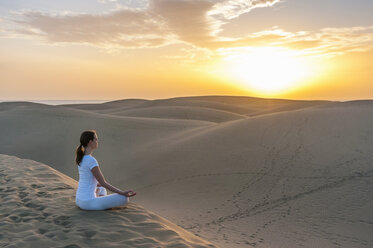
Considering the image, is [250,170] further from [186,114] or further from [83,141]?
[186,114]

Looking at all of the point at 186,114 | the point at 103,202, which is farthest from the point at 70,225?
the point at 186,114

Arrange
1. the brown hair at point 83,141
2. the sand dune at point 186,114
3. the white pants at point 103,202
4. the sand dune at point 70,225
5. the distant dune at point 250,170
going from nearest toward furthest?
the sand dune at point 70,225 → the brown hair at point 83,141 → the white pants at point 103,202 → the distant dune at point 250,170 → the sand dune at point 186,114

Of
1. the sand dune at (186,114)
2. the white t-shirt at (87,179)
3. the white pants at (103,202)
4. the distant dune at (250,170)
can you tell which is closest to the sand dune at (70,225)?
the white pants at (103,202)

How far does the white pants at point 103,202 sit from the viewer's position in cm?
521

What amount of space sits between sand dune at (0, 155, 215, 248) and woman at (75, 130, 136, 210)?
162 millimetres

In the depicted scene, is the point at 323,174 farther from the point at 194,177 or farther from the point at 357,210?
the point at 194,177

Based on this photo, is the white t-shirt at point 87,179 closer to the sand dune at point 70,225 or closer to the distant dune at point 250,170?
the sand dune at point 70,225

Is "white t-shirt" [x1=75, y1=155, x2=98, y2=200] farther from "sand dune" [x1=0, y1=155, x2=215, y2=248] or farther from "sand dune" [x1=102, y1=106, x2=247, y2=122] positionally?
"sand dune" [x1=102, y1=106, x2=247, y2=122]

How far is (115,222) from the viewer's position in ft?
16.1

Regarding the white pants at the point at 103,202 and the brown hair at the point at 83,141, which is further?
the white pants at the point at 103,202

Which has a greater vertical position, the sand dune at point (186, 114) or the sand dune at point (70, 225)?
the sand dune at point (186, 114)

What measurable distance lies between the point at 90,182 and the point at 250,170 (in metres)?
8.47

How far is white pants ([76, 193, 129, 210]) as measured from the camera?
5211 millimetres

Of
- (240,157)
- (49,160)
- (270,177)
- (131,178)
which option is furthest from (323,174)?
(49,160)
